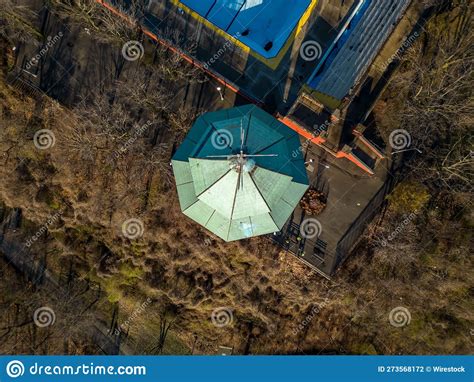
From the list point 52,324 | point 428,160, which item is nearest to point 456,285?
point 428,160

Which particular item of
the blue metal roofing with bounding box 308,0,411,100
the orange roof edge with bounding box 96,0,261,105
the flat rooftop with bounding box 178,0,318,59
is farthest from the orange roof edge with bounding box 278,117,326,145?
the flat rooftop with bounding box 178,0,318,59

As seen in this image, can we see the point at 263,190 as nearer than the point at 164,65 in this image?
Yes

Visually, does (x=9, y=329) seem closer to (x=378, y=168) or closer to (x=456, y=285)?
(x=378, y=168)

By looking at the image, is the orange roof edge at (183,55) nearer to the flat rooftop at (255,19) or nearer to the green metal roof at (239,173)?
the flat rooftop at (255,19)

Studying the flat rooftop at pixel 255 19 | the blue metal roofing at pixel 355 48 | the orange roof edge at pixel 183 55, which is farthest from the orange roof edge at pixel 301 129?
the flat rooftop at pixel 255 19

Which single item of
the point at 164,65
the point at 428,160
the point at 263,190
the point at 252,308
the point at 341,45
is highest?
the point at 341,45

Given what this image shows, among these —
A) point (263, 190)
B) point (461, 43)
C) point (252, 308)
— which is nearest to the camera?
point (263, 190)

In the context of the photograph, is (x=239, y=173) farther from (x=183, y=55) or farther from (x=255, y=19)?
(x=255, y=19)
